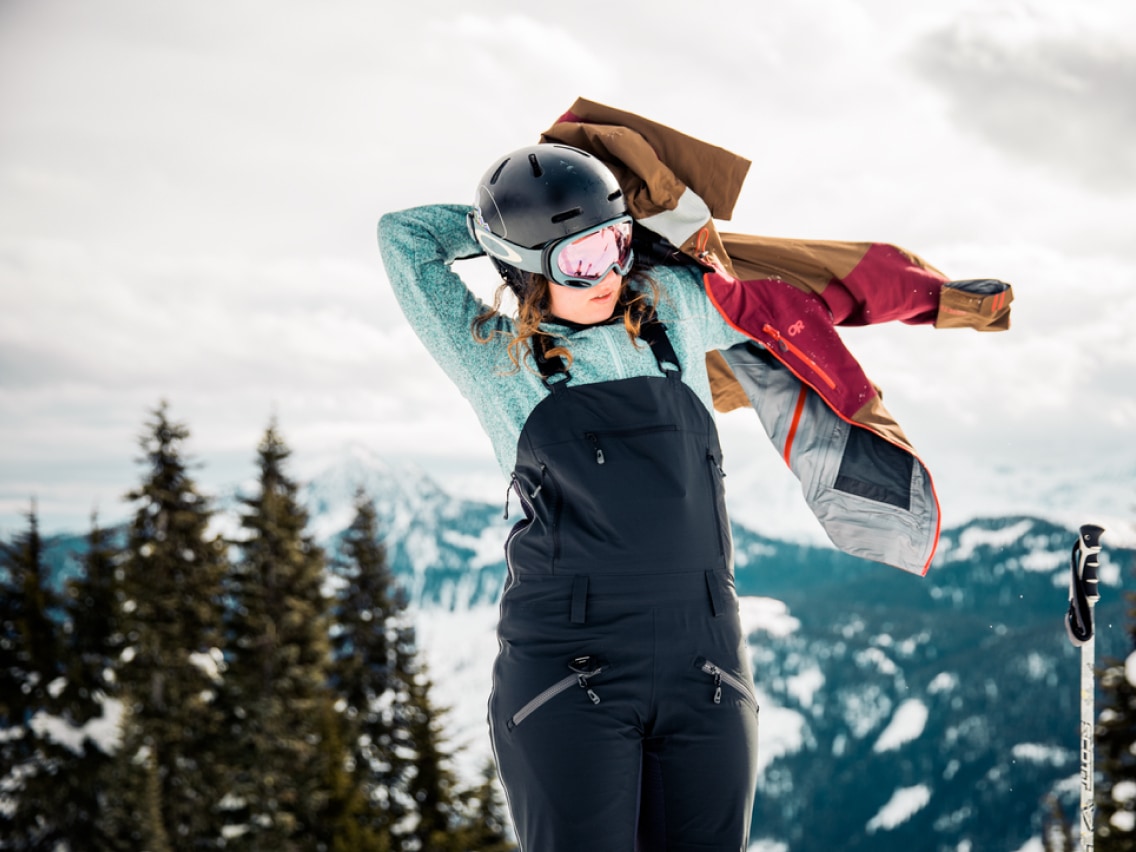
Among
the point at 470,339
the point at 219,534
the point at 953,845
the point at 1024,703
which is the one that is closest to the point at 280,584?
the point at 219,534

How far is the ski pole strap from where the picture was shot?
3012mm

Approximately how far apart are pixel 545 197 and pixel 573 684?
1539 mm

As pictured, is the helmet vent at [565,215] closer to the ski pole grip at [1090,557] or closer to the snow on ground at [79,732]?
the ski pole grip at [1090,557]

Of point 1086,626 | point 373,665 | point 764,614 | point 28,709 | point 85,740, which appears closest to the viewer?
point 1086,626

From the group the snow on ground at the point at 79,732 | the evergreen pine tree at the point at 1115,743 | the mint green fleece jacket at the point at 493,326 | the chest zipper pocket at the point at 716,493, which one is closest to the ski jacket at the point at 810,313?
the mint green fleece jacket at the point at 493,326

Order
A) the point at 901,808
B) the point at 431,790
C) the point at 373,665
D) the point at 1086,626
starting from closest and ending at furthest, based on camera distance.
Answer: the point at 1086,626 < the point at 431,790 < the point at 373,665 < the point at 901,808

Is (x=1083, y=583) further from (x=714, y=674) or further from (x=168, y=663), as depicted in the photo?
(x=168, y=663)

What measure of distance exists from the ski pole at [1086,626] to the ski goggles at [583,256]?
177cm

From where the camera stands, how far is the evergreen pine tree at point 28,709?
2452 centimetres

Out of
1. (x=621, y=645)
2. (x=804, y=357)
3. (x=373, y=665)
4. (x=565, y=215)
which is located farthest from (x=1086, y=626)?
(x=373, y=665)

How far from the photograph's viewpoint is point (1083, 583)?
10.1ft

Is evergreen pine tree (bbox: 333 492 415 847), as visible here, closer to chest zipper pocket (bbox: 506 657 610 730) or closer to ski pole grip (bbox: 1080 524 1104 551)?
chest zipper pocket (bbox: 506 657 610 730)

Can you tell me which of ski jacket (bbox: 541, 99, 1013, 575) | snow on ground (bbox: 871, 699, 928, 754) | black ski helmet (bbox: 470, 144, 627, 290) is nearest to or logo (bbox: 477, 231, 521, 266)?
black ski helmet (bbox: 470, 144, 627, 290)

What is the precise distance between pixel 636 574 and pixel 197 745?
24060 mm
